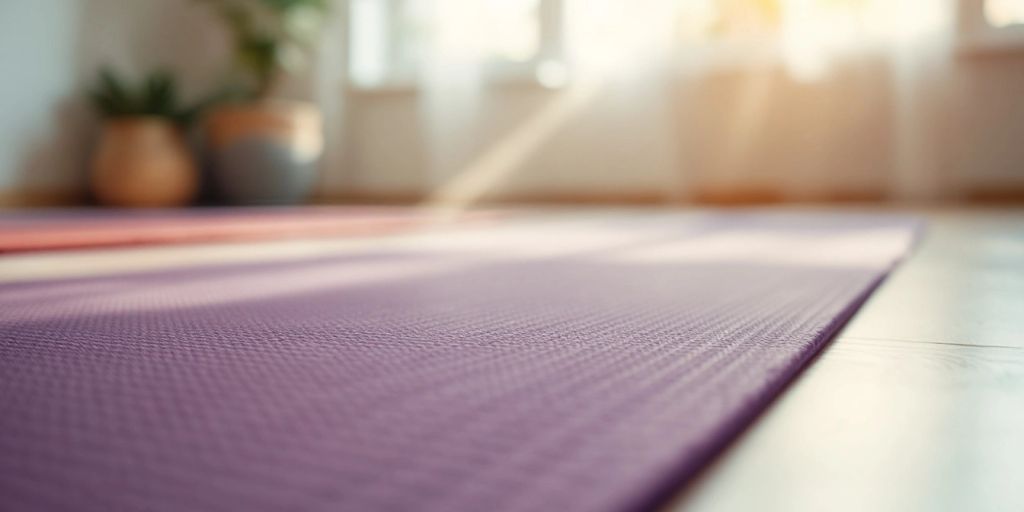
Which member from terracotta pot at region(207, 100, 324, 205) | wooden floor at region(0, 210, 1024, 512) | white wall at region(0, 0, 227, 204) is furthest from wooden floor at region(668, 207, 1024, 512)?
white wall at region(0, 0, 227, 204)

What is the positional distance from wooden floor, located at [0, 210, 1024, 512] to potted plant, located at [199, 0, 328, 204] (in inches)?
106

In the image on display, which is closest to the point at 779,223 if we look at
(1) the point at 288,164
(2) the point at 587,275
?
(2) the point at 587,275

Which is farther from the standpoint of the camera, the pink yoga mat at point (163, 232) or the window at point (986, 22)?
the window at point (986, 22)

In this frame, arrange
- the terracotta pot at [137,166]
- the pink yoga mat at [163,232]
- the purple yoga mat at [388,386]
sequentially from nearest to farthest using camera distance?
the purple yoga mat at [388,386] → the pink yoga mat at [163,232] → the terracotta pot at [137,166]

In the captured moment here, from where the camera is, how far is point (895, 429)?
1.14ft

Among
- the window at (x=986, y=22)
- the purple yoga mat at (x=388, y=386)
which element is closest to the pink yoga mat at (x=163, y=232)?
the purple yoga mat at (x=388, y=386)

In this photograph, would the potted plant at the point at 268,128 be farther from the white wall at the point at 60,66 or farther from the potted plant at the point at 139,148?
the white wall at the point at 60,66

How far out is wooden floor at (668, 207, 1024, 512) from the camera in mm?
280

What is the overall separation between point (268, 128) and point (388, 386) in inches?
113

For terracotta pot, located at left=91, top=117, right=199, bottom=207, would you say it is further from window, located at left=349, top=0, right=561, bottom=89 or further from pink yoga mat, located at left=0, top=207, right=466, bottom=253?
pink yoga mat, located at left=0, top=207, right=466, bottom=253

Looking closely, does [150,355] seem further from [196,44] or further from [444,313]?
[196,44]

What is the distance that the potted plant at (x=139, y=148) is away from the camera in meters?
3.00

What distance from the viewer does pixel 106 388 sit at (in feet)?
1.25

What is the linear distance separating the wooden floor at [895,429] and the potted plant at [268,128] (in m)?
2.73
